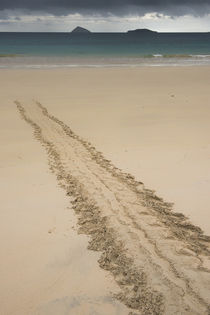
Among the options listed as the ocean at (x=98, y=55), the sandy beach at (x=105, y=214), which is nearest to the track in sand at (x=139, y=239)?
the sandy beach at (x=105, y=214)

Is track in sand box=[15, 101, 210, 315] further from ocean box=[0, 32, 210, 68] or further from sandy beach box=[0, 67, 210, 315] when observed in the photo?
ocean box=[0, 32, 210, 68]

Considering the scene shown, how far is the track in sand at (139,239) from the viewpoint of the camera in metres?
2.30

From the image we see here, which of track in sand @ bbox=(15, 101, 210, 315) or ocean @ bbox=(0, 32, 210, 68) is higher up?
ocean @ bbox=(0, 32, 210, 68)

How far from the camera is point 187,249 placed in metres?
2.82

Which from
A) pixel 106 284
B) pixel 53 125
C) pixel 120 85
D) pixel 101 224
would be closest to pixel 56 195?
pixel 101 224

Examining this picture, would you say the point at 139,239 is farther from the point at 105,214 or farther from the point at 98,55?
the point at 98,55

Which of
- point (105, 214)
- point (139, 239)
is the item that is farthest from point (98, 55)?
point (139, 239)

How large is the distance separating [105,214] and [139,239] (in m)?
0.50

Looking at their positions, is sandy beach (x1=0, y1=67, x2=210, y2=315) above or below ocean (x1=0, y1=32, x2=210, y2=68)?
below

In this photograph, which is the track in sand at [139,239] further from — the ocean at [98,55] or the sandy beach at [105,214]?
the ocean at [98,55]

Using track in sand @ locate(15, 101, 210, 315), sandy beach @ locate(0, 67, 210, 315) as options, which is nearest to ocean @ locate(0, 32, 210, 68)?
sandy beach @ locate(0, 67, 210, 315)

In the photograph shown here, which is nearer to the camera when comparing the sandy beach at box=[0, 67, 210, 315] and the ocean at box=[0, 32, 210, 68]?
the sandy beach at box=[0, 67, 210, 315]

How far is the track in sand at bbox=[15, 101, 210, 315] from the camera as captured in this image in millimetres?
2301

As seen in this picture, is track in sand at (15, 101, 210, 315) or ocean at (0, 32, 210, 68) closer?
track in sand at (15, 101, 210, 315)
